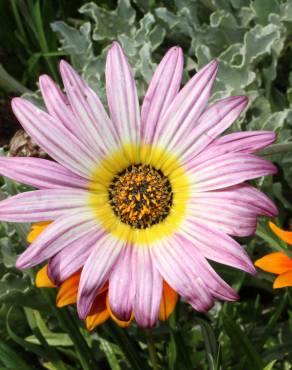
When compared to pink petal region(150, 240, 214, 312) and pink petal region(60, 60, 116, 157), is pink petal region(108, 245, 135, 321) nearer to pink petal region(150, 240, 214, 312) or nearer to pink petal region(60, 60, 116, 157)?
pink petal region(150, 240, 214, 312)

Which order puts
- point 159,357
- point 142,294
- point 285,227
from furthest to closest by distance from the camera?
point 285,227 < point 159,357 < point 142,294

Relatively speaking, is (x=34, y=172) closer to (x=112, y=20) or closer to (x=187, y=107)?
(x=187, y=107)

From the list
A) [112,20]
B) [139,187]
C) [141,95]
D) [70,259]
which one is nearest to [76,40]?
[112,20]

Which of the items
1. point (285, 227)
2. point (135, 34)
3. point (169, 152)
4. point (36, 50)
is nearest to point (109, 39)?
point (135, 34)

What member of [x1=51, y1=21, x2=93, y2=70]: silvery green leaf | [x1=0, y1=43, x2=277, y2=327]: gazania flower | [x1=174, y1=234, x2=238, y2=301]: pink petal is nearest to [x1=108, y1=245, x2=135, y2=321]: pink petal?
[x1=0, y1=43, x2=277, y2=327]: gazania flower

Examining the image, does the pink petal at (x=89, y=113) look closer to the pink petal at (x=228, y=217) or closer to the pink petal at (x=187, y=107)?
the pink petal at (x=187, y=107)

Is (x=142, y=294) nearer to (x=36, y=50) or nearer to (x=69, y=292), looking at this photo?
(x=69, y=292)

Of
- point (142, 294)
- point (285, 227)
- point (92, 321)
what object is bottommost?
point (285, 227)
